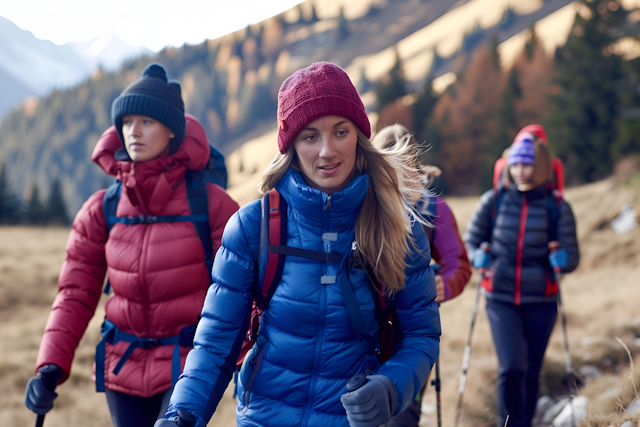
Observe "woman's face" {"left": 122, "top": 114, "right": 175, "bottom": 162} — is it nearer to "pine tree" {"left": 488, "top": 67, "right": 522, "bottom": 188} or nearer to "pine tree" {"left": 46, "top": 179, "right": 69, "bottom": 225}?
"pine tree" {"left": 488, "top": 67, "right": 522, "bottom": 188}

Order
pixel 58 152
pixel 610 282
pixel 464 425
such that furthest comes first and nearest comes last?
pixel 58 152 → pixel 610 282 → pixel 464 425

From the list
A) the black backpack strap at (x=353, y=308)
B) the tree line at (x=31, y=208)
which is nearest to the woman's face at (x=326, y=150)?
the black backpack strap at (x=353, y=308)

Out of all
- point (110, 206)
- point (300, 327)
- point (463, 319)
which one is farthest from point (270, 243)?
point (463, 319)

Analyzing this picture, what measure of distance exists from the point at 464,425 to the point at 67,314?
4.22 metres

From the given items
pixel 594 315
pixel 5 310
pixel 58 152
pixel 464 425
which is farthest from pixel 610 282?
pixel 58 152

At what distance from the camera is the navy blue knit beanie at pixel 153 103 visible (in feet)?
10.3

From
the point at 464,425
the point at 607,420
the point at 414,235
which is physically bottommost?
the point at 464,425

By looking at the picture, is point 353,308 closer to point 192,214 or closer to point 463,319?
point 192,214

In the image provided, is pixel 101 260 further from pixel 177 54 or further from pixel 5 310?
pixel 177 54

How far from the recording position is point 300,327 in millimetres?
1923

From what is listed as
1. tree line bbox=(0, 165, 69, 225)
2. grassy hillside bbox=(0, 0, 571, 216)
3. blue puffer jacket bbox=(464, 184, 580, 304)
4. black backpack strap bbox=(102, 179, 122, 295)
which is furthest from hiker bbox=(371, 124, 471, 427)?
grassy hillside bbox=(0, 0, 571, 216)

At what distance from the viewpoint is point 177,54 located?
413ft

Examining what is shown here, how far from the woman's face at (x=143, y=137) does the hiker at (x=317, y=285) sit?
1.41m

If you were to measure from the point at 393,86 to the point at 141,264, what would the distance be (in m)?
41.0
